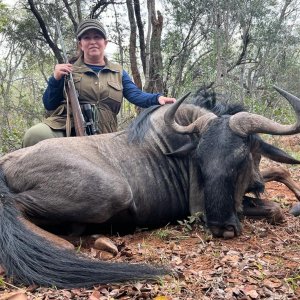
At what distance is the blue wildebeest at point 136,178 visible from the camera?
362cm

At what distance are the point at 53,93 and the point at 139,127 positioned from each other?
1538mm

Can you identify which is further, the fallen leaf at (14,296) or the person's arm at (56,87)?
the person's arm at (56,87)

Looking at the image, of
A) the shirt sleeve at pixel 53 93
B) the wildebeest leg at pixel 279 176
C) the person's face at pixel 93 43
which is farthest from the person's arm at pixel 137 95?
the wildebeest leg at pixel 279 176

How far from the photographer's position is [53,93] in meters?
5.66

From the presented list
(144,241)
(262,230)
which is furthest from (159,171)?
(262,230)

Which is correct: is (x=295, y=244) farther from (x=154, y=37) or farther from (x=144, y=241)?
(x=154, y=37)

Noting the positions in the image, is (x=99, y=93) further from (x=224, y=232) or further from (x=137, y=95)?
(x=224, y=232)

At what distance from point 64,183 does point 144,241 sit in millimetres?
899

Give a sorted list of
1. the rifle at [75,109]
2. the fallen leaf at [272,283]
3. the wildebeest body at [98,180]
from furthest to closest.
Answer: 1. the rifle at [75,109]
2. the wildebeest body at [98,180]
3. the fallen leaf at [272,283]

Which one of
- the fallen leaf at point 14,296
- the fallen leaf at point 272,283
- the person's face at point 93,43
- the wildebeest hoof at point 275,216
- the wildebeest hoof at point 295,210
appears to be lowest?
the wildebeest hoof at point 295,210

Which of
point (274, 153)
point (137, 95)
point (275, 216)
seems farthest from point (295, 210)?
point (137, 95)

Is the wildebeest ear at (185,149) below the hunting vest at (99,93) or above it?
below

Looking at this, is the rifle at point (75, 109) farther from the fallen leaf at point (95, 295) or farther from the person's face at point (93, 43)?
the fallen leaf at point (95, 295)

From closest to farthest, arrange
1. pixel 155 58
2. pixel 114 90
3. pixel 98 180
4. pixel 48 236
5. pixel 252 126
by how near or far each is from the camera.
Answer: pixel 48 236 < pixel 98 180 < pixel 252 126 < pixel 114 90 < pixel 155 58
